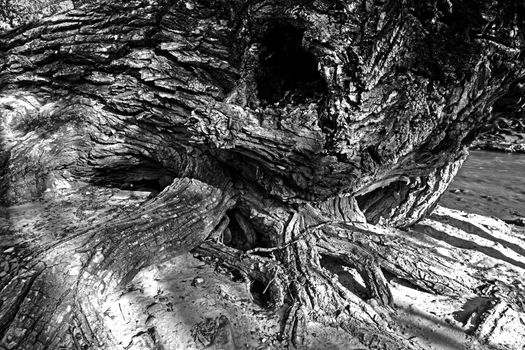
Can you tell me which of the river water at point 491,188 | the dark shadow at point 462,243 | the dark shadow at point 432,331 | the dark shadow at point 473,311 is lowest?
the dark shadow at point 432,331

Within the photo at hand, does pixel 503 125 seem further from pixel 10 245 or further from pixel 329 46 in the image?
pixel 10 245

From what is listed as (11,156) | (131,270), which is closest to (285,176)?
(131,270)

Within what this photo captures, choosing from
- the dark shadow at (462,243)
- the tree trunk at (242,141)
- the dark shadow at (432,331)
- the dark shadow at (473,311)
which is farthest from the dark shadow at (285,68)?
the dark shadow at (462,243)

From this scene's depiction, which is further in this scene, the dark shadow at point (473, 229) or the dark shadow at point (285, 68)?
the dark shadow at point (473, 229)

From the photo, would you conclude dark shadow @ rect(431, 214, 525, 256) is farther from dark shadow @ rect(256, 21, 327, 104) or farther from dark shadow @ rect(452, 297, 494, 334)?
dark shadow @ rect(256, 21, 327, 104)

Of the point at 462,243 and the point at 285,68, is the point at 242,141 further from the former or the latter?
the point at 462,243

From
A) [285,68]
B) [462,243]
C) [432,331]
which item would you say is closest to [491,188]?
[462,243]

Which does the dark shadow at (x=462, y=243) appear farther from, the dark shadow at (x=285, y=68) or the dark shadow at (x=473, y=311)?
the dark shadow at (x=285, y=68)

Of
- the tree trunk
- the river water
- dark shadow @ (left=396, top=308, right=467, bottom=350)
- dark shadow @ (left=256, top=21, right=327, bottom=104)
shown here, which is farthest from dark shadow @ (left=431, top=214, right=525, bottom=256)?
dark shadow @ (left=256, top=21, right=327, bottom=104)
